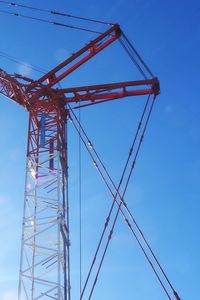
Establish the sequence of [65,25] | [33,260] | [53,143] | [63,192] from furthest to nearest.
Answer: [65,25] → [53,143] → [63,192] → [33,260]

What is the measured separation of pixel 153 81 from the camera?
111 feet

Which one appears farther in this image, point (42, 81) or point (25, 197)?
point (42, 81)

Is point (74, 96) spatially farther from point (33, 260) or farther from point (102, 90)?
point (33, 260)

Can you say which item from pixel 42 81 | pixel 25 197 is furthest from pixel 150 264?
pixel 42 81

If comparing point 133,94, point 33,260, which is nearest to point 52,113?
point 133,94

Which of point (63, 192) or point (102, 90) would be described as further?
point (102, 90)

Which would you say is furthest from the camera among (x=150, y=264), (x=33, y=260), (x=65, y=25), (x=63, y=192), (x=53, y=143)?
(x=65, y=25)

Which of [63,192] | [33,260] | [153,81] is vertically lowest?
[33,260]

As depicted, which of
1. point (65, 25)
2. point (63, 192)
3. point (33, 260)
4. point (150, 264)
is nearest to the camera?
point (150, 264)

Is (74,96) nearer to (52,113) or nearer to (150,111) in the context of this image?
(52,113)

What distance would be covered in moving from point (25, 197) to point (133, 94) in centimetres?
968

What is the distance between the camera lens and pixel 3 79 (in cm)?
3412

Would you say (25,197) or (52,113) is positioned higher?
(52,113)

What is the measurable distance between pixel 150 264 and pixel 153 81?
12.6 meters
